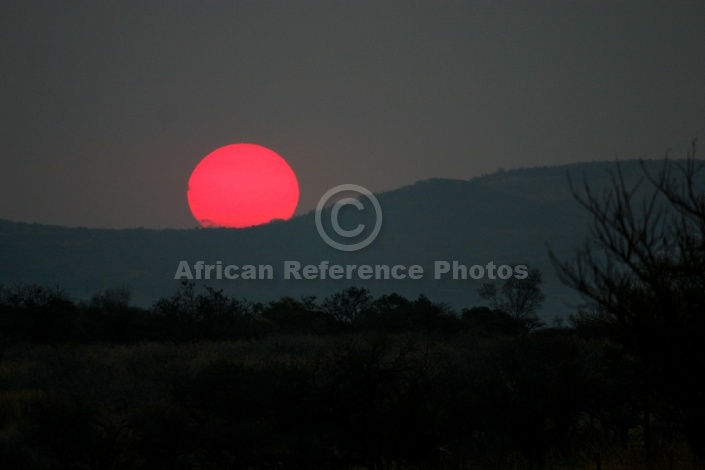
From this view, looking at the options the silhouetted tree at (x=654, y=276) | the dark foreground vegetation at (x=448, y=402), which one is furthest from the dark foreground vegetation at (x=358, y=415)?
the silhouetted tree at (x=654, y=276)

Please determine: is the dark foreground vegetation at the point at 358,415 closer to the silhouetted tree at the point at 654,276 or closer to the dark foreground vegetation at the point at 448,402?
the dark foreground vegetation at the point at 448,402

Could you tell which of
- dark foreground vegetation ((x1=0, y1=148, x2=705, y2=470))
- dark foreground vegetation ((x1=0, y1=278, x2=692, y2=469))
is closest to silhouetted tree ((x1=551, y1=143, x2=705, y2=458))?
dark foreground vegetation ((x1=0, y1=148, x2=705, y2=470))

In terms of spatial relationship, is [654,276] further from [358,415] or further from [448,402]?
[448,402]

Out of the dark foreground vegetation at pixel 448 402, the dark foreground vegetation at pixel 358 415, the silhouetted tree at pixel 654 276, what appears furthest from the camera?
the dark foreground vegetation at pixel 358 415

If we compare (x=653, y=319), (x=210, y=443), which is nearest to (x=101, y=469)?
(x=210, y=443)

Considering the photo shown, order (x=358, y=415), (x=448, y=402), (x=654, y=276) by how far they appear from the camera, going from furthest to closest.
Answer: (x=448, y=402)
(x=358, y=415)
(x=654, y=276)

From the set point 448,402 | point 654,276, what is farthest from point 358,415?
point 654,276

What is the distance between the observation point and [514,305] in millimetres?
69500

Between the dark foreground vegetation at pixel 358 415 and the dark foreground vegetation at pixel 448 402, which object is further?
the dark foreground vegetation at pixel 358 415

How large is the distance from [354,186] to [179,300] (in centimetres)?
12740

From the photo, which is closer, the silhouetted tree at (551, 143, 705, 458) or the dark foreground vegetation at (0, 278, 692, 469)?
the silhouetted tree at (551, 143, 705, 458)

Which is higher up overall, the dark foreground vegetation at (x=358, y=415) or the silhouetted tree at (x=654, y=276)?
the silhouetted tree at (x=654, y=276)

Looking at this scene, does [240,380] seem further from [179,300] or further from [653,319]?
[179,300]

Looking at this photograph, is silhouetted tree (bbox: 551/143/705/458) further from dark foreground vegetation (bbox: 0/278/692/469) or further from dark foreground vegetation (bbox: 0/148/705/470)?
dark foreground vegetation (bbox: 0/278/692/469)
